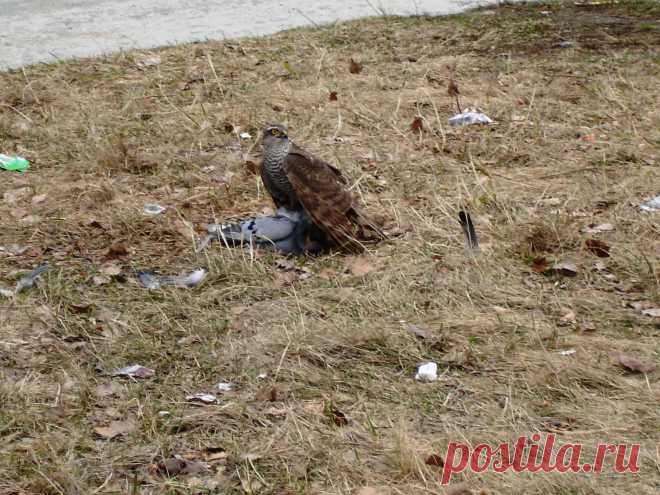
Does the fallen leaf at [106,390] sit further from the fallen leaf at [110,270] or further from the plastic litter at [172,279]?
the fallen leaf at [110,270]

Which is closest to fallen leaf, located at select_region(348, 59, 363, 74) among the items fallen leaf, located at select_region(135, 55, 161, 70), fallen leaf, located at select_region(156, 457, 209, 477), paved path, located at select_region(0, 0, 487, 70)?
paved path, located at select_region(0, 0, 487, 70)

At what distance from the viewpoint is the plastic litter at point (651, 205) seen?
18.5 ft

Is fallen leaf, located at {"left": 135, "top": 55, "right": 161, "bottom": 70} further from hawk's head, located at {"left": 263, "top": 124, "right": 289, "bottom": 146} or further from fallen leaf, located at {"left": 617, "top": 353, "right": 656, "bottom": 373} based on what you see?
fallen leaf, located at {"left": 617, "top": 353, "right": 656, "bottom": 373}

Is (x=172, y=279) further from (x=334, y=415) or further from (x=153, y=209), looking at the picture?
(x=334, y=415)

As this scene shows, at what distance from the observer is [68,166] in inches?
251

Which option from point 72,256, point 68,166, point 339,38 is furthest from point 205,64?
point 72,256

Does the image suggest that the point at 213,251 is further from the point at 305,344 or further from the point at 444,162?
the point at 444,162

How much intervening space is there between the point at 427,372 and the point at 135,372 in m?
1.18

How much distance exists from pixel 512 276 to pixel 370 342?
94 cm

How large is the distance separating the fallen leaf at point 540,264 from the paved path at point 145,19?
443 cm

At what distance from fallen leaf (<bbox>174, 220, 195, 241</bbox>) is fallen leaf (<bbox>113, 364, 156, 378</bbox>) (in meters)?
1.26

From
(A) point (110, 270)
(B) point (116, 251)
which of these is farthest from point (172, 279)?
(B) point (116, 251)

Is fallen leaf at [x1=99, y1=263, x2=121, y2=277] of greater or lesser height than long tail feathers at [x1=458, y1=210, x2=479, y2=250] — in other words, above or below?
below

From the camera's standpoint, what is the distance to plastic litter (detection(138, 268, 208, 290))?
4.99 m
